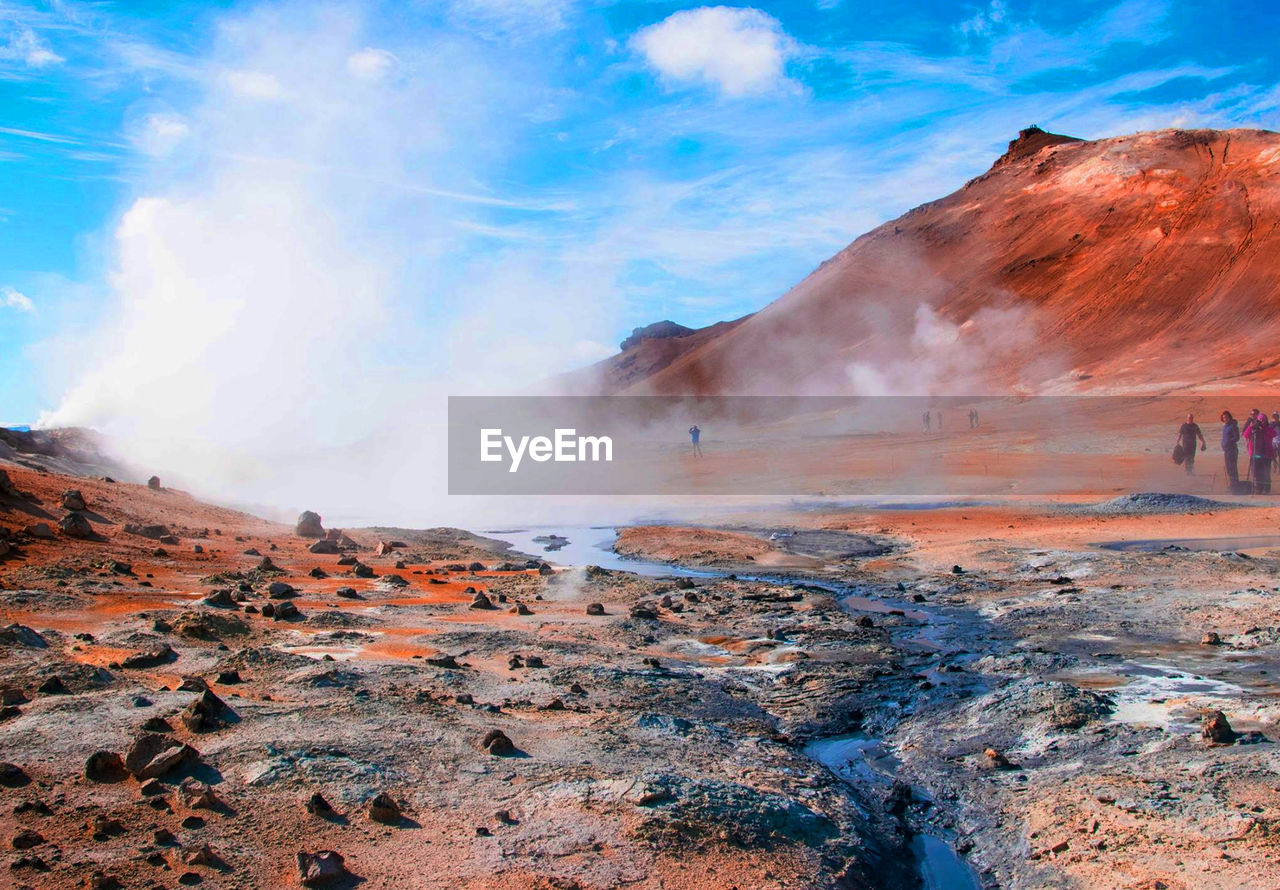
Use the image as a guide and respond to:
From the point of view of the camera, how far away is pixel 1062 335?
213 feet

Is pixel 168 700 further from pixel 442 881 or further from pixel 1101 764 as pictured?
pixel 1101 764

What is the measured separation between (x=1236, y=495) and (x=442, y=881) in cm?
2112

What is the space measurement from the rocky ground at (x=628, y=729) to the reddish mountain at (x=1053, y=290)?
42779 mm

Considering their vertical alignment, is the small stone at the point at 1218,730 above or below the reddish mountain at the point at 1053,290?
below

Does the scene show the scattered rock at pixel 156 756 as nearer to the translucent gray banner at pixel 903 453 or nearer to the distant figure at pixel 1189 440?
the translucent gray banner at pixel 903 453

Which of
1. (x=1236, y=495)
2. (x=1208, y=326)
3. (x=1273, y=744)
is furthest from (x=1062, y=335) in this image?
(x=1273, y=744)

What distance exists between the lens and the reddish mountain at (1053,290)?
58.5m

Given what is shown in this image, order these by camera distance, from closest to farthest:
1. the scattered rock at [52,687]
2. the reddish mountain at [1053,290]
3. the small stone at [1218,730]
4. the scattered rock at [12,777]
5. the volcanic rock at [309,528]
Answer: the scattered rock at [12,777] → the small stone at [1218,730] → the scattered rock at [52,687] → the volcanic rock at [309,528] → the reddish mountain at [1053,290]

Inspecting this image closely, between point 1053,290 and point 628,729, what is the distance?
72.1m

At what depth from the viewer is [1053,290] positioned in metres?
70.7

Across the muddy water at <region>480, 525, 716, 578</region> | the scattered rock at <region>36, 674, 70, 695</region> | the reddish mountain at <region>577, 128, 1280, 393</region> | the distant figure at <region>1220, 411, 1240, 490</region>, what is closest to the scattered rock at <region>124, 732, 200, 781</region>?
the scattered rock at <region>36, 674, 70, 695</region>

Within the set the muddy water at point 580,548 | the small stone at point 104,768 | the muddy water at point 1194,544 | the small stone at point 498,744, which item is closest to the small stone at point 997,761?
the small stone at point 498,744

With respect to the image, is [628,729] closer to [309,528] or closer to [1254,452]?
[309,528]

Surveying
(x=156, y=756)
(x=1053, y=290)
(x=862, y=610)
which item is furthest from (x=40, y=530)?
(x=1053, y=290)
